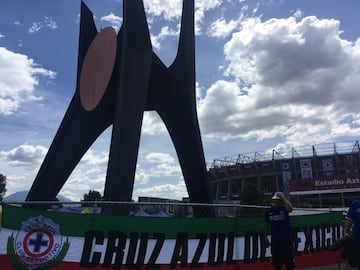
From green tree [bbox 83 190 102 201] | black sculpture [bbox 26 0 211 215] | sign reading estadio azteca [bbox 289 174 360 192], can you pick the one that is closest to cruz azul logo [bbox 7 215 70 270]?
black sculpture [bbox 26 0 211 215]

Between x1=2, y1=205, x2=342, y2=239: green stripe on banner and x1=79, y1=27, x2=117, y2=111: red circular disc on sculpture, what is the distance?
17053 mm

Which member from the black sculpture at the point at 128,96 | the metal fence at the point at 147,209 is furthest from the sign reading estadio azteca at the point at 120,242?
the black sculpture at the point at 128,96

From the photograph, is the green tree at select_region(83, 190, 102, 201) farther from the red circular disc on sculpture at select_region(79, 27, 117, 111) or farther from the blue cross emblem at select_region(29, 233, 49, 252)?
the blue cross emblem at select_region(29, 233, 49, 252)

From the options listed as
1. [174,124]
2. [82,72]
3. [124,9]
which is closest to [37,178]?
[82,72]

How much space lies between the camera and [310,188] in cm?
6347

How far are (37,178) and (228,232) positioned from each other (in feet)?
63.2

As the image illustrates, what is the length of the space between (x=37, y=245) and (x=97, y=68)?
19019 mm

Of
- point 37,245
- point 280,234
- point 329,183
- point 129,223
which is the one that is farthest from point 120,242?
point 329,183

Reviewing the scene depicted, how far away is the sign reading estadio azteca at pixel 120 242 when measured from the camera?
6.15 meters

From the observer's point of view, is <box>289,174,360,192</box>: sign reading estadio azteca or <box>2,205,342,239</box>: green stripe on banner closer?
<box>2,205,342,239</box>: green stripe on banner

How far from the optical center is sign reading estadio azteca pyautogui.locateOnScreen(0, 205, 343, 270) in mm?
6148

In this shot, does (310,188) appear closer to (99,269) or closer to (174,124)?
(174,124)

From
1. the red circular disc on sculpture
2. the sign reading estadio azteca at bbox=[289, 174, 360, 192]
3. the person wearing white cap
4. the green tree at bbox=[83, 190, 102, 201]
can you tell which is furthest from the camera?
the green tree at bbox=[83, 190, 102, 201]

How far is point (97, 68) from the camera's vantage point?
2397cm
